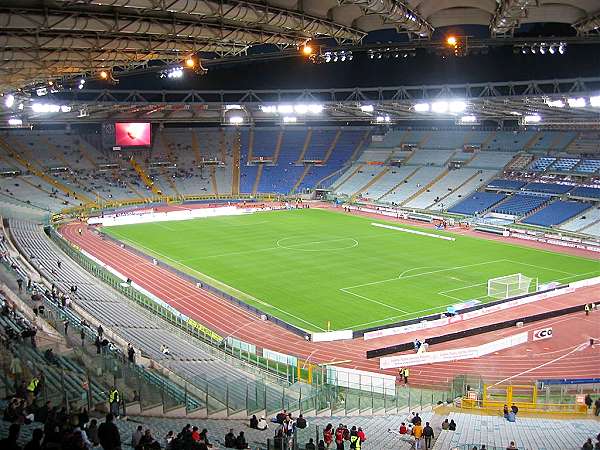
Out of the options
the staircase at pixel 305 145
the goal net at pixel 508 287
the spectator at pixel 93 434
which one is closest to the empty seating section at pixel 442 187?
the staircase at pixel 305 145

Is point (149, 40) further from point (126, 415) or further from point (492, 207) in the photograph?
point (492, 207)

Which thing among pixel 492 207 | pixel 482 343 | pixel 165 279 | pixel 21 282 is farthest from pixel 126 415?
pixel 492 207

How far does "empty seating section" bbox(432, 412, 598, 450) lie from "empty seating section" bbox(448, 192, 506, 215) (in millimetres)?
45322

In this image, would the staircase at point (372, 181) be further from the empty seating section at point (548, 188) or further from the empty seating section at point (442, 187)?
the empty seating section at point (548, 188)

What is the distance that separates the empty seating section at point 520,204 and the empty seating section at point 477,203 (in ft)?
3.80

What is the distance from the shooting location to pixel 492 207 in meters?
60.8

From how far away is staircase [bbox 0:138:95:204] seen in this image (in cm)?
6844

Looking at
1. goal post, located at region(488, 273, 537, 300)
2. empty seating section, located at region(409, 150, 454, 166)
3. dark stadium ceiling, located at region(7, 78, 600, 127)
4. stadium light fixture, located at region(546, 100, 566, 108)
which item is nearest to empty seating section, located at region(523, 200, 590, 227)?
dark stadium ceiling, located at region(7, 78, 600, 127)

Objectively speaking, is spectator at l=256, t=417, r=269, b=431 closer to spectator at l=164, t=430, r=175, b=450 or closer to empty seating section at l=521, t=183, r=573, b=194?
spectator at l=164, t=430, r=175, b=450

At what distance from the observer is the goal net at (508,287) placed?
33.8 metres

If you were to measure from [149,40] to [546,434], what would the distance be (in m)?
18.7

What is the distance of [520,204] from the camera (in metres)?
59.3

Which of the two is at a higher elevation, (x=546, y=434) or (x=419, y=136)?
(x=419, y=136)

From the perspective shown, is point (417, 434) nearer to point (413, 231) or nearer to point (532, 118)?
point (413, 231)
